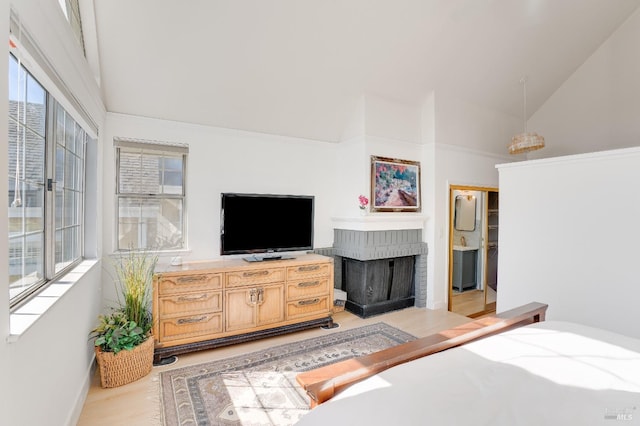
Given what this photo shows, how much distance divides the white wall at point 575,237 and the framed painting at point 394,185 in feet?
4.13

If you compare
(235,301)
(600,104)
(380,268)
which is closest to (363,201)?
(380,268)

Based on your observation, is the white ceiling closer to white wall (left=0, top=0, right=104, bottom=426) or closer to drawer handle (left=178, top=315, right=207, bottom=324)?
white wall (left=0, top=0, right=104, bottom=426)

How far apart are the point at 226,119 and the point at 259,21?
116 cm

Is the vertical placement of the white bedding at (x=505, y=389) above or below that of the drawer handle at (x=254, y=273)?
above

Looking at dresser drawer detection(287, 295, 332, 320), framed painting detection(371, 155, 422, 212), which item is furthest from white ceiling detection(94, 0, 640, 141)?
dresser drawer detection(287, 295, 332, 320)

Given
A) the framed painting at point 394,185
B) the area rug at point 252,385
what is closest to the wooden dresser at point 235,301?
the area rug at point 252,385

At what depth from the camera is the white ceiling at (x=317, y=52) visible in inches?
112

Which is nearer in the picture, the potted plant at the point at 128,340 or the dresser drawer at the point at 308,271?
the potted plant at the point at 128,340

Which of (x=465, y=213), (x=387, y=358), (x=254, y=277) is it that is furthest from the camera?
(x=465, y=213)

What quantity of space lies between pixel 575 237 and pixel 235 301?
3.32m

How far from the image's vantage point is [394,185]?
444 centimetres

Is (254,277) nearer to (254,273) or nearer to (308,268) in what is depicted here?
(254,273)

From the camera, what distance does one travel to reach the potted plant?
97.7 inches

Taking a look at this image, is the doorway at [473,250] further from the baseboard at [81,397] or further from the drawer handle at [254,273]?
the baseboard at [81,397]
